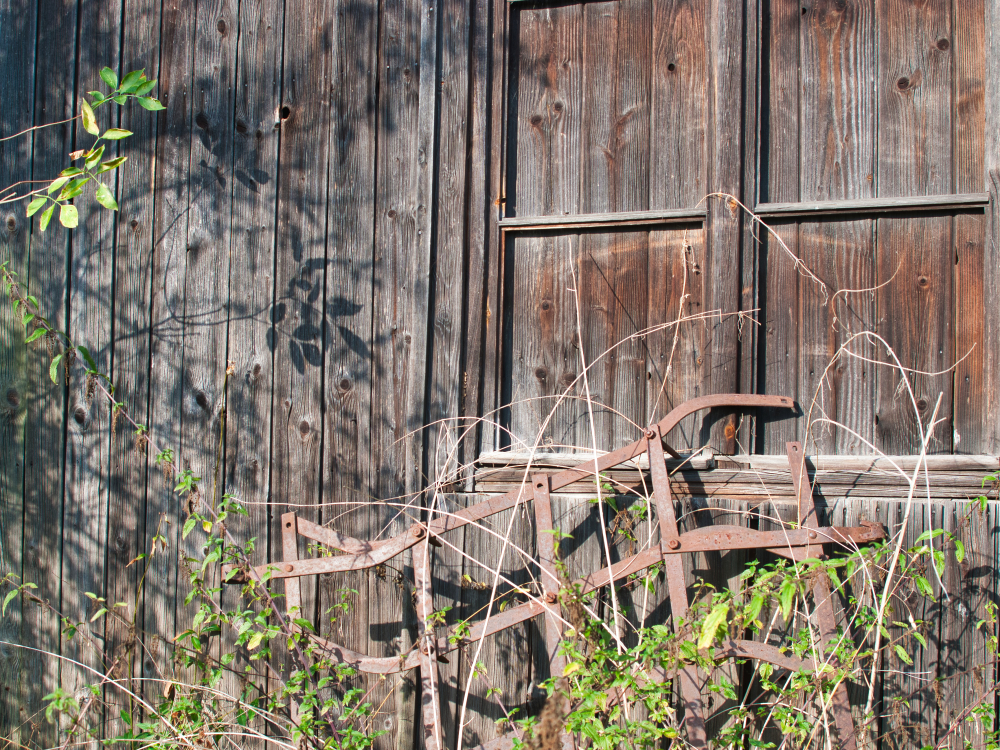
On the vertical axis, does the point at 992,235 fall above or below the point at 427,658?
above

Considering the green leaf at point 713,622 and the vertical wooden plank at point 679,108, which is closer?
the green leaf at point 713,622

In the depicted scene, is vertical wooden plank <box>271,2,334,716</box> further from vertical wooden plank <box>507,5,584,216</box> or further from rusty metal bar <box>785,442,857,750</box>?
rusty metal bar <box>785,442,857,750</box>

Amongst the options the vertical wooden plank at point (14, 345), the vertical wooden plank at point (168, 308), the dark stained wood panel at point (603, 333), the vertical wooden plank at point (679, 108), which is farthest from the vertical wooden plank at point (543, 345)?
the vertical wooden plank at point (14, 345)

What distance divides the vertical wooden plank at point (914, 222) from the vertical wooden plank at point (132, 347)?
9.11ft

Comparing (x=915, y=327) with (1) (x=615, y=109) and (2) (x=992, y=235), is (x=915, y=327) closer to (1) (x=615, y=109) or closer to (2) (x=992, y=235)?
(2) (x=992, y=235)

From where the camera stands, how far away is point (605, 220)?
2.54 metres

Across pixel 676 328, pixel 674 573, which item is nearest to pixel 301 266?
pixel 676 328

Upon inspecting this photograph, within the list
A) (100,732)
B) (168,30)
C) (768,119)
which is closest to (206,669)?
(100,732)

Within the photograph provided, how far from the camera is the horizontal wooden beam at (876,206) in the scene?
231 centimetres

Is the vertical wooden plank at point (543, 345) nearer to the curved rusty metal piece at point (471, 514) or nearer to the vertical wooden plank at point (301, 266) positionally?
the curved rusty metal piece at point (471, 514)

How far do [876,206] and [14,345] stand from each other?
11.2 feet

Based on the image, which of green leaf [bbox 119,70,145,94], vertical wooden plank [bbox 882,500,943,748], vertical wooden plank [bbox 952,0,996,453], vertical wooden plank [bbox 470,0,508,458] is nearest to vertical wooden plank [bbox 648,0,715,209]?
vertical wooden plank [bbox 470,0,508,458]

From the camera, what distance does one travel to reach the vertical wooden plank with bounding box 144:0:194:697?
2705 mm

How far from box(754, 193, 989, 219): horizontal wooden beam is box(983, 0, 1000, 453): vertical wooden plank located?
7cm
